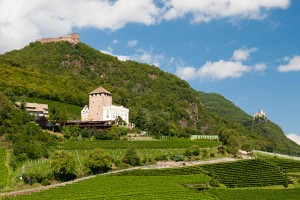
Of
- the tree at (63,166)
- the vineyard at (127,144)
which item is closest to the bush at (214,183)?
the tree at (63,166)

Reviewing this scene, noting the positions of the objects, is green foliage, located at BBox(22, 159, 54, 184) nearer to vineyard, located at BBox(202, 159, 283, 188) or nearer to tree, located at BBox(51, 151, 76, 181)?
tree, located at BBox(51, 151, 76, 181)

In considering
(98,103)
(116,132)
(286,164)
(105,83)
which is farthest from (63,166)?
(105,83)

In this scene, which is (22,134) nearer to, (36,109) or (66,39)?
(36,109)

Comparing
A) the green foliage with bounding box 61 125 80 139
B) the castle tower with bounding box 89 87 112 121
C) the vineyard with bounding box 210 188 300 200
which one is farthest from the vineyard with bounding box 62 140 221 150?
the vineyard with bounding box 210 188 300 200

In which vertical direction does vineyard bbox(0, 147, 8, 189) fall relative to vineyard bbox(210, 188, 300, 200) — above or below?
above

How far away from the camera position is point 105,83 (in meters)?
156

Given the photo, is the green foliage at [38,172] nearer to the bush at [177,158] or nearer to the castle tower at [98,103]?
the bush at [177,158]

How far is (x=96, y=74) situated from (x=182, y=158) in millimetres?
91127

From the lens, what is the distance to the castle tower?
10179 cm

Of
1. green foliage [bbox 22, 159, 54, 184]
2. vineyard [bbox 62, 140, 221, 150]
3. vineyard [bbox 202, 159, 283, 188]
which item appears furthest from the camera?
vineyard [bbox 62, 140, 221, 150]

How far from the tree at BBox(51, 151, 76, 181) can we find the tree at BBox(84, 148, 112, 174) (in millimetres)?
3067

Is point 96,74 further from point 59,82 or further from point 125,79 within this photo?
point 59,82

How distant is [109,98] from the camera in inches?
4092

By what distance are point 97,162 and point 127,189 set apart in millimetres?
11395
